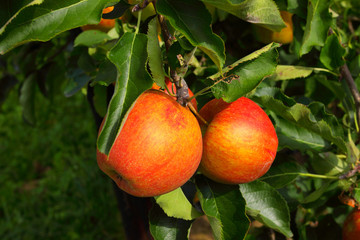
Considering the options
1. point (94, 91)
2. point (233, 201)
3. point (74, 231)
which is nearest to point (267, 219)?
point (233, 201)

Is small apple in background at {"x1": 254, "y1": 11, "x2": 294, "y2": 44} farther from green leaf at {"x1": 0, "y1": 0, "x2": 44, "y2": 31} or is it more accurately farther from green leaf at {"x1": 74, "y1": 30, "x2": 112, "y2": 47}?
green leaf at {"x1": 0, "y1": 0, "x2": 44, "y2": 31}

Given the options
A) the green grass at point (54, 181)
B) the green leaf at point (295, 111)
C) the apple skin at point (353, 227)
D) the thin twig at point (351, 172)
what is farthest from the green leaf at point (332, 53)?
the green grass at point (54, 181)

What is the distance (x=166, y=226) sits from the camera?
863 mm

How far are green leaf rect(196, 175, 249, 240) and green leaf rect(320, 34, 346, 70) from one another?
44 centimetres

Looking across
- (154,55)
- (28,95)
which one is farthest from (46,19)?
(28,95)

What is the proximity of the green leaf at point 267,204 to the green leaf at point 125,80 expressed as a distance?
386 mm

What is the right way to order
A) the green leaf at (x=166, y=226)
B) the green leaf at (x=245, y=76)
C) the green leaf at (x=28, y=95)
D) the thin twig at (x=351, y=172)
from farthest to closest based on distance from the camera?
the green leaf at (x=28, y=95), the thin twig at (x=351, y=172), the green leaf at (x=166, y=226), the green leaf at (x=245, y=76)

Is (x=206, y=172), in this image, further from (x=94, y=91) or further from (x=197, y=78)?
(x=94, y=91)

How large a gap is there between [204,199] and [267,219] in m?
0.15


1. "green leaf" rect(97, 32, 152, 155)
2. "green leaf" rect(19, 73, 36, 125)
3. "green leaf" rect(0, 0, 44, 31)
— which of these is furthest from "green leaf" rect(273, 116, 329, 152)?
"green leaf" rect(19, 73, 36, 125)

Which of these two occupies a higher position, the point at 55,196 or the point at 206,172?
the point at 206,172

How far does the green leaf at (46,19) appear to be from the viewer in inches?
23.7

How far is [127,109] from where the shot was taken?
0.60 meters

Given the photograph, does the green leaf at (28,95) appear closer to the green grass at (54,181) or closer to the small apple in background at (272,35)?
the green grass at (54,181)
